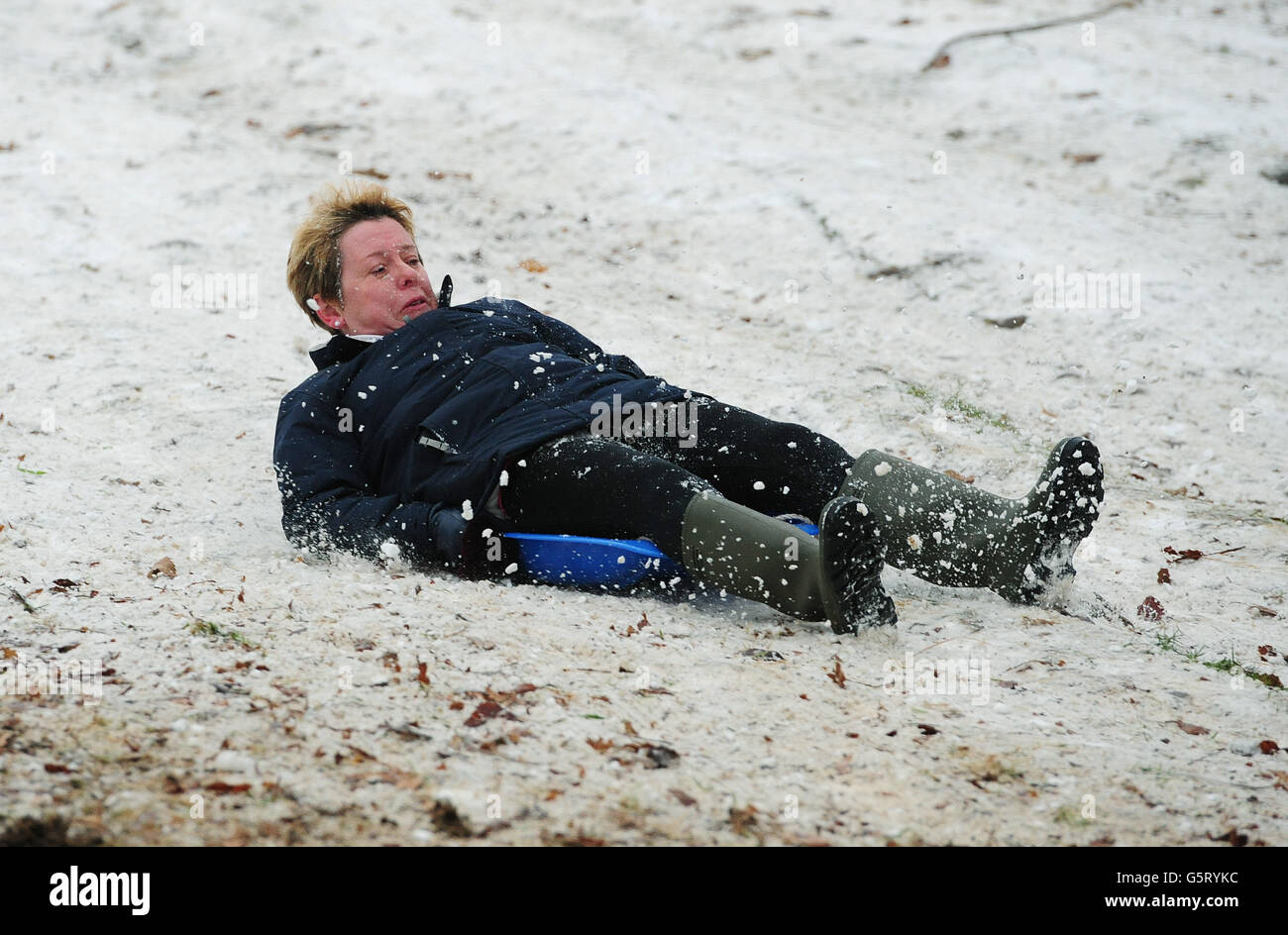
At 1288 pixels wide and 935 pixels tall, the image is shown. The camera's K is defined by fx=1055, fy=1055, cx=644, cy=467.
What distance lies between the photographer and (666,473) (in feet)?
10.3

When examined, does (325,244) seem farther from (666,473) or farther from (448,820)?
(448,820)

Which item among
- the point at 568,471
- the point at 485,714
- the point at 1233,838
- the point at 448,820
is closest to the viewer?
the point at 448,820

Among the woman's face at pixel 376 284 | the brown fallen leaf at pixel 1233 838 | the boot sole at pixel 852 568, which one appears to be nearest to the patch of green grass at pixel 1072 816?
the brown fallen leaf at pixel 1233 838

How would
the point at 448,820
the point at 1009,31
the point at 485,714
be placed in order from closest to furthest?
the point at 448,820
the point at 485,714
the point at 1009,31

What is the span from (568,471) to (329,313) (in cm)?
150

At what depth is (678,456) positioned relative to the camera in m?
3.55

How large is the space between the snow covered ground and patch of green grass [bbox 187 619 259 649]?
0.06m

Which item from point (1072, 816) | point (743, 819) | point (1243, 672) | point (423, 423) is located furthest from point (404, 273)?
point (1243, 672)

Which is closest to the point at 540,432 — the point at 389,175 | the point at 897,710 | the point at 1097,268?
the point at 897,710

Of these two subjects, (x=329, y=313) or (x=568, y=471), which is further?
(x=329, y=313)

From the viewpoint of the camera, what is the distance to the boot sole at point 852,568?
2.73 metres

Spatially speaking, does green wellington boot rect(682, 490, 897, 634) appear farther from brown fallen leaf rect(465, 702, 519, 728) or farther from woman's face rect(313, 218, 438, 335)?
woman's face rect(313, 218, 438, 335)

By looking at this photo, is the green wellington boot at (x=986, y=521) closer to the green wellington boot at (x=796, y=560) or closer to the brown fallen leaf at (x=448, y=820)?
the green wellington boot at (x=796, y=560)

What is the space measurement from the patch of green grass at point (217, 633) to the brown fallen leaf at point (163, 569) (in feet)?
1.74
